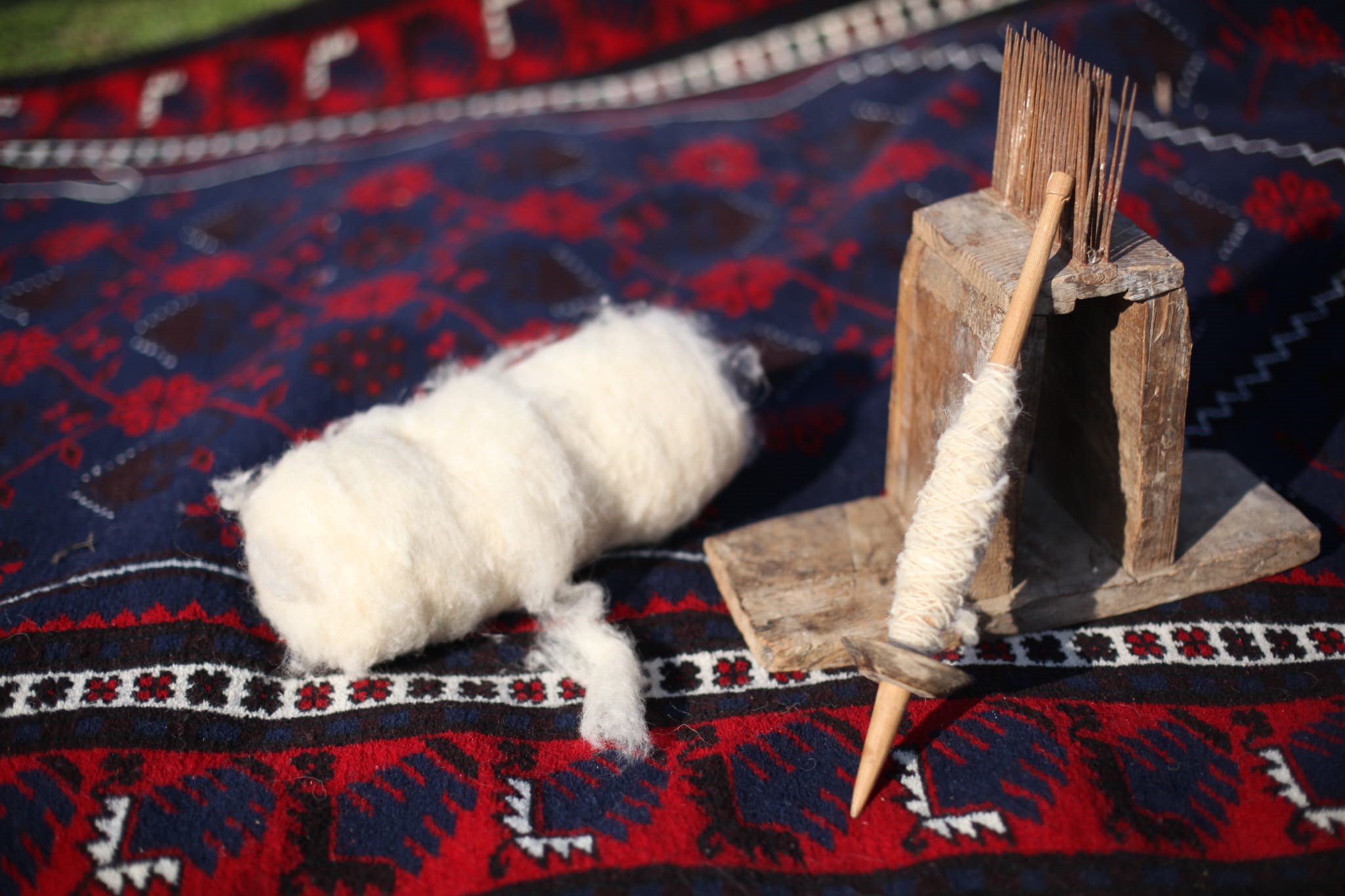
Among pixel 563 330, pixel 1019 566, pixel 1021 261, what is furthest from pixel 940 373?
pixel 563 330

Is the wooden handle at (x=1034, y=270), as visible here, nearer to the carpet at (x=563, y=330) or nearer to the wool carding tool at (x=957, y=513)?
the wool carding tool at (x=957, y=513)

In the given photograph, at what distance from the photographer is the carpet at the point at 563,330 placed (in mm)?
1451

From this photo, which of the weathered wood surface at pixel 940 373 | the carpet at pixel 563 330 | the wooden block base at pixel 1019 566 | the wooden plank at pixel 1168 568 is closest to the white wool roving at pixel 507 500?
the carpet at pixel 563 330

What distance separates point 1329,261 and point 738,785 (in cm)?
194

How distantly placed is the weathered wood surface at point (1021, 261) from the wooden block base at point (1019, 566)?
1.66ft

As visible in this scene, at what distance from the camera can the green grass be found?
144 inches

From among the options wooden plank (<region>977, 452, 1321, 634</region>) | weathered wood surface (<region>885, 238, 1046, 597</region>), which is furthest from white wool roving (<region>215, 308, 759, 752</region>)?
wooden plank (<region>977, 452, 1321, 634</region>)

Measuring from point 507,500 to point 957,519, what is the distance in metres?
0.71

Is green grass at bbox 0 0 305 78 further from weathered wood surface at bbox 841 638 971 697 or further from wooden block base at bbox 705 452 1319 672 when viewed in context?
weathered wood surface at bbox 841 638 971 697

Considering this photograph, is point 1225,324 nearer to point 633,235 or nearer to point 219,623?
point 633,235

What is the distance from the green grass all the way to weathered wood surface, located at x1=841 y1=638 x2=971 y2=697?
3.41 meters

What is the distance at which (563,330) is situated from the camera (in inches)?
99.0

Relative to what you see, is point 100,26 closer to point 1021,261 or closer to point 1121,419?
point 1021,261

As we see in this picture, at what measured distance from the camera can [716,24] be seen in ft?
12.3
